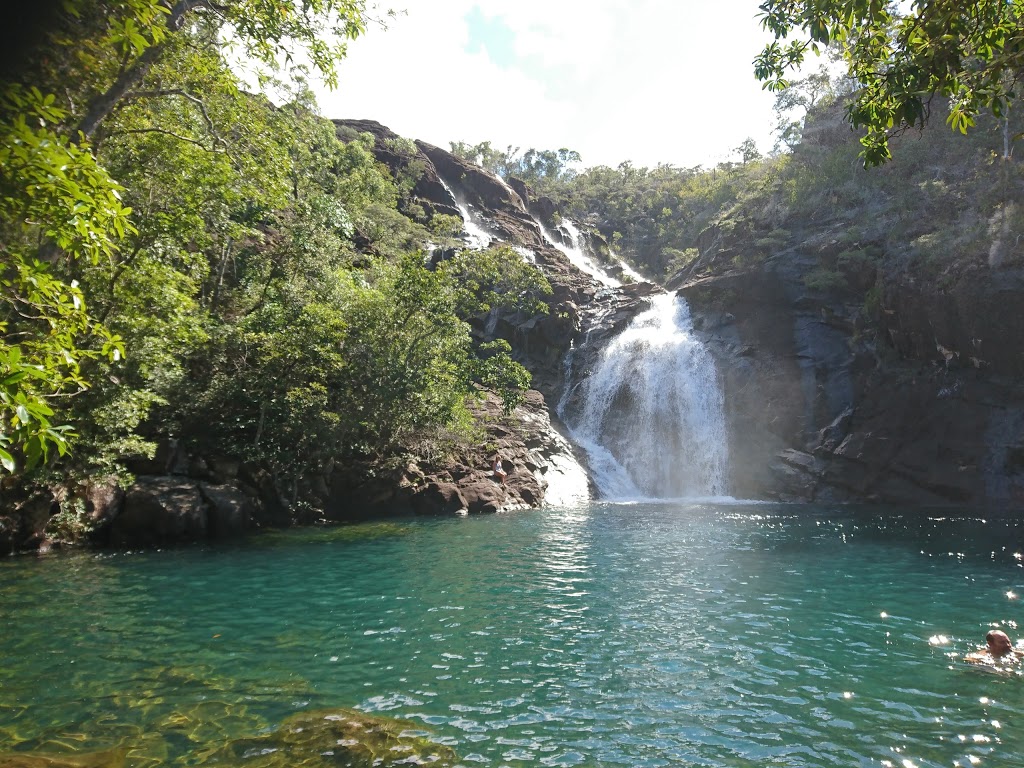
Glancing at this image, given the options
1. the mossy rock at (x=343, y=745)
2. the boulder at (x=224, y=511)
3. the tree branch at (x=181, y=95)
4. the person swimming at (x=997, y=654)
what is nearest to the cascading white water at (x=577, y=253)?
the boulder at (x=224, y=511)

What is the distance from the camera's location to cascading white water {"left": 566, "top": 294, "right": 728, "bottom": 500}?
33812 millimetres

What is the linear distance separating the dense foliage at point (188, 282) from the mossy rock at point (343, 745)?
3.42 m

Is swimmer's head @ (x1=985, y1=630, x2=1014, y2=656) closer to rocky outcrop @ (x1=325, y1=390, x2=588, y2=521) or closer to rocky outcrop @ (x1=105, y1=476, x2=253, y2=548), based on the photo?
rocky outcrop @ (x1=105, y1=476, x2=253, y2=548)

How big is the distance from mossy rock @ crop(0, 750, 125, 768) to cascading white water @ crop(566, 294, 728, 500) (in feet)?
93.3

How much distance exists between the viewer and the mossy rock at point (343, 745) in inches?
217

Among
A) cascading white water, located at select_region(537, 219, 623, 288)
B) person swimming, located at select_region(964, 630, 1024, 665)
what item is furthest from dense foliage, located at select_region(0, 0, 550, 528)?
cascading white water, located at select_region(537, 219, 623, 288)

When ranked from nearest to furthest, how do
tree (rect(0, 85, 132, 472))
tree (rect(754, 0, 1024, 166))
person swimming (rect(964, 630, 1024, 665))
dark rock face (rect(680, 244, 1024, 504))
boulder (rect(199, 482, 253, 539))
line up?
1. tree (rect(0, 85, 132, 472))
2. tree (rect(754, 0, 1024, 166))
3. person swimming (rect(964, 630, 1024, 665))
4. boulder (rect(199, 482, 253, 539))
5. dark rock face (rect(680, 244, 1024, 504))

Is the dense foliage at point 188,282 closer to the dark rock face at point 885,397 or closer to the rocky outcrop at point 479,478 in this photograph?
the rocky outcrop at point 479,478

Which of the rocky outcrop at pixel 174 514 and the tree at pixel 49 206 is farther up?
the tree at pixel 49 206

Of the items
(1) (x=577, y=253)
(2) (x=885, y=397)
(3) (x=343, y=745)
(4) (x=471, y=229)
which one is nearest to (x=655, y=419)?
(2) (x=885, y=397)

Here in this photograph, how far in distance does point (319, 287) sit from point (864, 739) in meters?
23.0

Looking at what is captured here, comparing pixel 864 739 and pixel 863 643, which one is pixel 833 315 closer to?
pixel 863 643

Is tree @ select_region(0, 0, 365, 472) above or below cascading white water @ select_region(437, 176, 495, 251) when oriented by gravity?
below

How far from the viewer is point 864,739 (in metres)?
6.04
